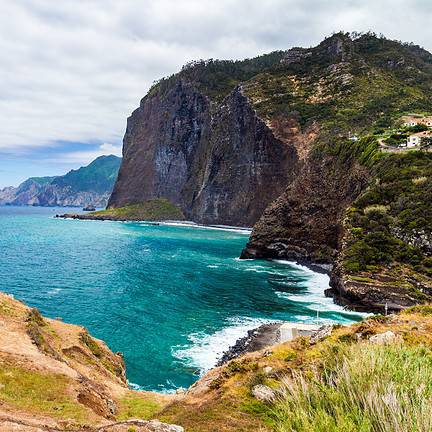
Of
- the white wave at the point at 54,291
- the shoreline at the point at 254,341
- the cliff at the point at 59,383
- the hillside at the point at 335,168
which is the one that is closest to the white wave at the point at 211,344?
the shoreline at the point at 254,341

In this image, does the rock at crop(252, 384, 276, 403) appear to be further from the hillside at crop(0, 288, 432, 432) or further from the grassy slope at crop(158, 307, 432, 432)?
the grassy slope at crop(158, 307, 432, 432)

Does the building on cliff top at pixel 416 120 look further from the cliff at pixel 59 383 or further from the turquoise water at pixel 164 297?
the cliff at pixel 59 383

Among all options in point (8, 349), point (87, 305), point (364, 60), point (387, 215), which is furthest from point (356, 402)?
point (364, 60)

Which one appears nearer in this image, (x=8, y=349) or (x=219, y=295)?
(x=8, y=349)

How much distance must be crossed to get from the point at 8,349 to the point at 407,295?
1658 inches

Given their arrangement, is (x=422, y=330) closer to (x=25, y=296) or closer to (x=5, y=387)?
(x=5, y=387)

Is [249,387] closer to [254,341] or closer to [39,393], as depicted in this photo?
[39,393]

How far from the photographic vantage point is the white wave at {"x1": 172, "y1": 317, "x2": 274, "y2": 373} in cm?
3531

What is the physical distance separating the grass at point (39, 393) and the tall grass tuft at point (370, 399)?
866cm

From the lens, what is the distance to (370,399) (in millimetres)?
10461

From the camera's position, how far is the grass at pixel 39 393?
51.1ft

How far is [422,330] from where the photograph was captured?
23016 millimetres

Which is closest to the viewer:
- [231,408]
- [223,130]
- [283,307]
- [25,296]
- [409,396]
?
[409,396]

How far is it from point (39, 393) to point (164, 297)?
132 ft
